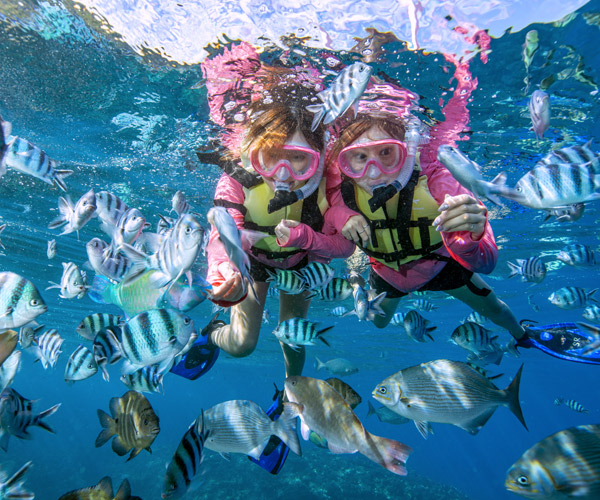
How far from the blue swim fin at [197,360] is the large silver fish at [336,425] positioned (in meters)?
3.42

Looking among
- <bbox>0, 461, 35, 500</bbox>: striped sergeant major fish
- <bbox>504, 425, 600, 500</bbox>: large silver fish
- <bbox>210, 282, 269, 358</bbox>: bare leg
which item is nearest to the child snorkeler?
<bbox>504, 425, 600, 500</bbox>: large silver fish

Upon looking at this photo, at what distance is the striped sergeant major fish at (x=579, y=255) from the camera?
617 centimetres

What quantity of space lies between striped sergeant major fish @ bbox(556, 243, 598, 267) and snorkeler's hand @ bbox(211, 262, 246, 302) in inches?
243

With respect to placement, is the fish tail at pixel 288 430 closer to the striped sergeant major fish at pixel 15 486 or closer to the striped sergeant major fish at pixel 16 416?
the striped sergeant major fish at pixel 15 486

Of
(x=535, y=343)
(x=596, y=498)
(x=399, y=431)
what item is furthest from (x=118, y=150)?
(x=399, y=431)

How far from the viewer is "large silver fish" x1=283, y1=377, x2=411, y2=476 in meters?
2.54

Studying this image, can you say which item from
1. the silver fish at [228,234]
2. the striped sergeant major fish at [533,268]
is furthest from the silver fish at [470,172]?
the striped sergeant major fish at [533,268]

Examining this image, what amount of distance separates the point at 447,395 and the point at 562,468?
3.18 ft

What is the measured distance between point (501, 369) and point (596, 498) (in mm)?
52685

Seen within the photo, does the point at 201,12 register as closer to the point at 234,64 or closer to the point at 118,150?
the point at 234,64

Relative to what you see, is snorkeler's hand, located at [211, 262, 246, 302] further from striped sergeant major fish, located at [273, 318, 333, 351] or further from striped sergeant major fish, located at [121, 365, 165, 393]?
striped sergeant major fish, located at [121, 365, 165, 393]

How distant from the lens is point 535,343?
4613mm

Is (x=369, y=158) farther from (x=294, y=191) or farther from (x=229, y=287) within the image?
(x=229, y=287)

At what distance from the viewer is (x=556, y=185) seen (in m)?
2.71
